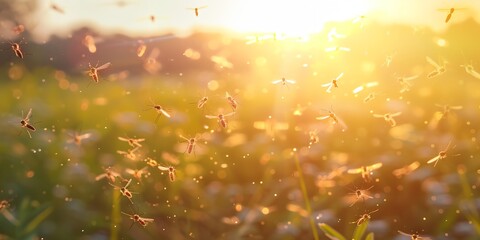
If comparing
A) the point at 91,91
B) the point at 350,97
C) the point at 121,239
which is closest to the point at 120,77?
the point at 91,91

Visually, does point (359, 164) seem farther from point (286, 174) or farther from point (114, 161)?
point (114, 161)

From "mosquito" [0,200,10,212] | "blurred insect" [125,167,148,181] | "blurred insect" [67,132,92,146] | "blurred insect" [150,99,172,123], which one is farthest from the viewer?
"blurred insect" [67,132,92,146]

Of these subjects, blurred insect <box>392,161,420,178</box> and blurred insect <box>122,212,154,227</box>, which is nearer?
blurred insect <box>122,212,154,227</box>

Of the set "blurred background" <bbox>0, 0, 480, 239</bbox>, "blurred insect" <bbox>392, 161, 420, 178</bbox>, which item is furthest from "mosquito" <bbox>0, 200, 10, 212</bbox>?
"blurred insect" <bbox>392, 161, 420, 178</bbox>

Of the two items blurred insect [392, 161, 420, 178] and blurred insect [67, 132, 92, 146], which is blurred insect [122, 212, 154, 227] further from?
blurred insect [392, 161, 420, 178]

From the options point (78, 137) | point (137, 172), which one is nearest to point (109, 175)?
point (137, 172)

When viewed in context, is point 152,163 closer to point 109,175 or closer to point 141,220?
point 109,175

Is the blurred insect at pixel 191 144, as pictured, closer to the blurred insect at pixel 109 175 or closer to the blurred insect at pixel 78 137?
the blurred insect at pixel 109 175

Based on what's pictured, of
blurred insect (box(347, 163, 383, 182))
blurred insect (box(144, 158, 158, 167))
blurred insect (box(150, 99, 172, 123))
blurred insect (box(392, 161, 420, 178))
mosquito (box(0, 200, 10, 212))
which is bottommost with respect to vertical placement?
blurred insect (box(392, 161, 420, 178))
